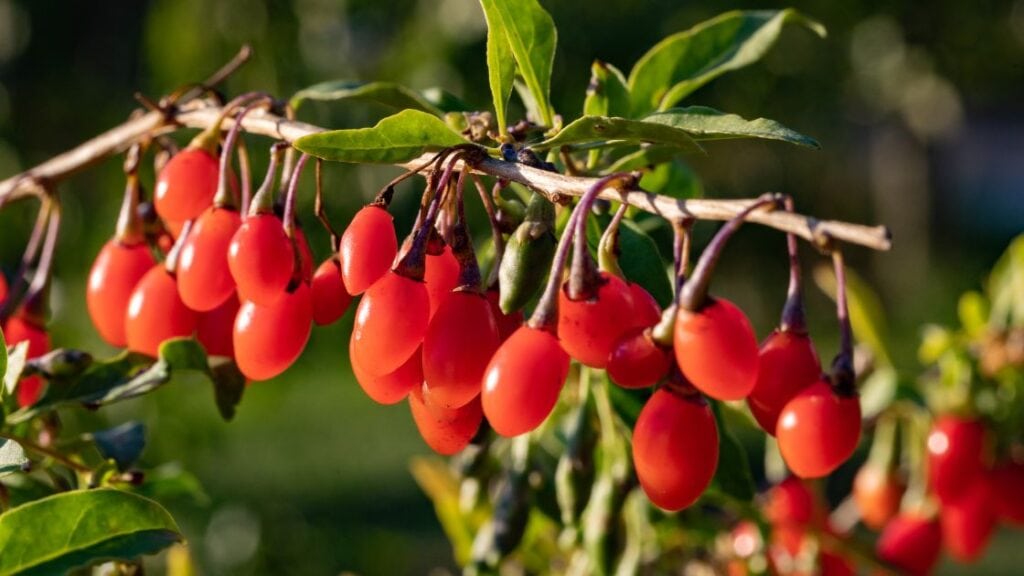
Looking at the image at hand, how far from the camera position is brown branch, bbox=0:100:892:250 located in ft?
2.43

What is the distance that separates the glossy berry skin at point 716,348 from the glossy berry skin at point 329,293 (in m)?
0.35

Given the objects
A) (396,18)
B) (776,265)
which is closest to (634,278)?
(396,18)

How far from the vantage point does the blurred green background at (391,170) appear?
4.08 meters

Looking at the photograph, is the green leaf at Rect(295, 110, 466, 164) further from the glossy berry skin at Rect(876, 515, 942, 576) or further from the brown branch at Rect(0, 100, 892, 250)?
the glossy berry skin at Rect(876, 515, 942, 576)

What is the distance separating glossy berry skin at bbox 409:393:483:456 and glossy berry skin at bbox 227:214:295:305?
0.15 m

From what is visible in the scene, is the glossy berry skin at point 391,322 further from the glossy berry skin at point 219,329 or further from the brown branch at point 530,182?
the glossy berry skin at point 219,329

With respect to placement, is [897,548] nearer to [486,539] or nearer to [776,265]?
[486,539]

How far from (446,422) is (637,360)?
15cm

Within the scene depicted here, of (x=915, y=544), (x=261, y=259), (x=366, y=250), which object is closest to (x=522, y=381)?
(x=366, y=250)

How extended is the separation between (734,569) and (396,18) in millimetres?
3487

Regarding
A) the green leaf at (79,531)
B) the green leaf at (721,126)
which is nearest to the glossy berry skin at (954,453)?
the green leaf at (721,126)

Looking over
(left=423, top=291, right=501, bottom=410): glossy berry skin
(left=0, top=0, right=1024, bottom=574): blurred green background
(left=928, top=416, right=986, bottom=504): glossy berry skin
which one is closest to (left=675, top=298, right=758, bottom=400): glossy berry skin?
(left=423, top=291, right=501, bottom=410): glossy berry skin

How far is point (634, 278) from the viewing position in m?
1.03

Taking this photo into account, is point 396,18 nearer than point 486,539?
No
